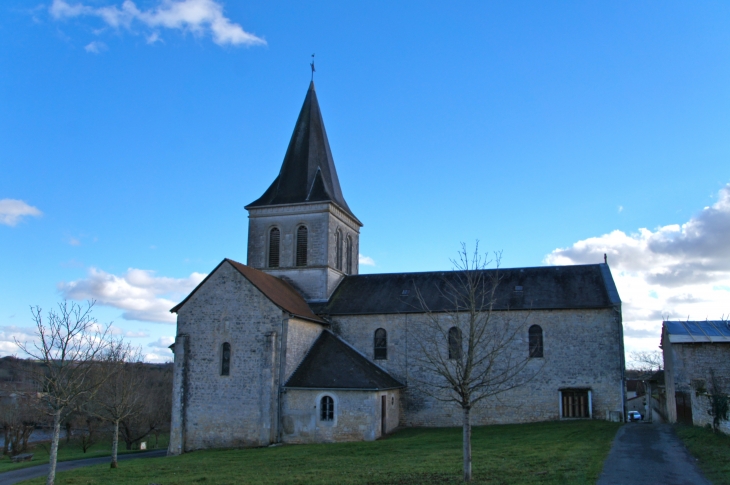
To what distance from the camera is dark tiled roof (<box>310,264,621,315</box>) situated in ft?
Answer: 92.6

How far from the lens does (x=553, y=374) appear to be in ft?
90.3

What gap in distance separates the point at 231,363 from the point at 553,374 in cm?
1521

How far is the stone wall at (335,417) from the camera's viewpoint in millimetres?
25125

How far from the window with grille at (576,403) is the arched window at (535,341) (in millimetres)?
2125

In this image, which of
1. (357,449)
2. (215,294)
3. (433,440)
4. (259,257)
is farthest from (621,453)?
(259,257)

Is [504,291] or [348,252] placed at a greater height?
[348,252]

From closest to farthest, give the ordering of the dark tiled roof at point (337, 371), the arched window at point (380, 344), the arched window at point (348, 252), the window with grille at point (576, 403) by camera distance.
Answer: the dark tiled roof at point (337, 371) < the window with grille at point (576, 403) < the arched window at point (380, 344) < the arched window at point (348, 252)

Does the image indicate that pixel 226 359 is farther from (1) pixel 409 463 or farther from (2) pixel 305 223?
(1) pixel 409 463

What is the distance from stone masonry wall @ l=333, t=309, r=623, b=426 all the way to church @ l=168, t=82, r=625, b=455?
47mm

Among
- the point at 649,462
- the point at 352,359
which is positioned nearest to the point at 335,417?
the point at 352,359

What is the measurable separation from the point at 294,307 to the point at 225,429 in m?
6.42

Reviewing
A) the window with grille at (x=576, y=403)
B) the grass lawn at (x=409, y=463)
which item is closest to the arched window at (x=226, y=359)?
the grass lawn at (x=409, y=463)

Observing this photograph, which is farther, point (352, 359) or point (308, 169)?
point (308, 169)

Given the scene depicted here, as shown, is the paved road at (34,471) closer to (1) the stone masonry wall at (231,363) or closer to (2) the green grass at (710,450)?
(1) the stone masonry wall at (231,363)
